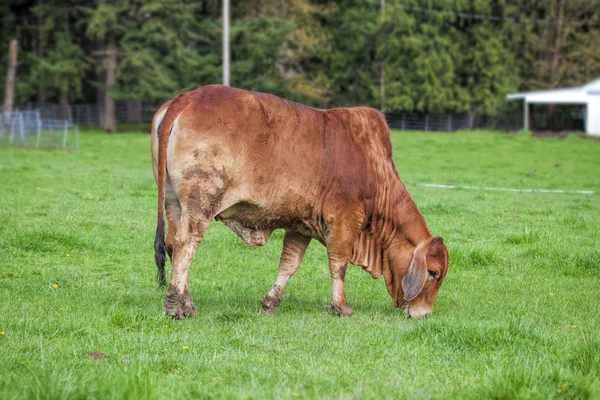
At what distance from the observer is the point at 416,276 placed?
25.8 feet

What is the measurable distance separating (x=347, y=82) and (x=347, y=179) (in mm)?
45812

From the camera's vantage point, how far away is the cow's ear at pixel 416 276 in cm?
775

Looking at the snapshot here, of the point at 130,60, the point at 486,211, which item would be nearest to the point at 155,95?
the point at 130,60

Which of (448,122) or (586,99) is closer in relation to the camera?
(586,99)

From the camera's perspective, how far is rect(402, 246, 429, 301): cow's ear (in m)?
7.75

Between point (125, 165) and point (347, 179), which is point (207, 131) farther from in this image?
point (125, 165)

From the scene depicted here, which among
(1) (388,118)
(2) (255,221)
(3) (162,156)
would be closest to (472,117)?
(1) (388,118)

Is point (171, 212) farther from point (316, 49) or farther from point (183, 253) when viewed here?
point (316, 49)

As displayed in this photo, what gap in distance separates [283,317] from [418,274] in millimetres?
1415

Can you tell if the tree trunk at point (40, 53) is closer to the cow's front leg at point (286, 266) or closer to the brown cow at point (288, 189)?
the cow's front leg at point (286, 266)

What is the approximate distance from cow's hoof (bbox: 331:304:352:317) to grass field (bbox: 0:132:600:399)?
0.16 meters

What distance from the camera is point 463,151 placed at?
109 ft

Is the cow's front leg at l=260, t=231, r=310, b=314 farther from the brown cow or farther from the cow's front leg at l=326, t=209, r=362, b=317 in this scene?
the cow's front leg at l=326, t=209, r=362, b=317

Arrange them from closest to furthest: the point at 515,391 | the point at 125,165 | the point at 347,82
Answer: the point at 515,391, the point at 125,165, the point at 347,82
